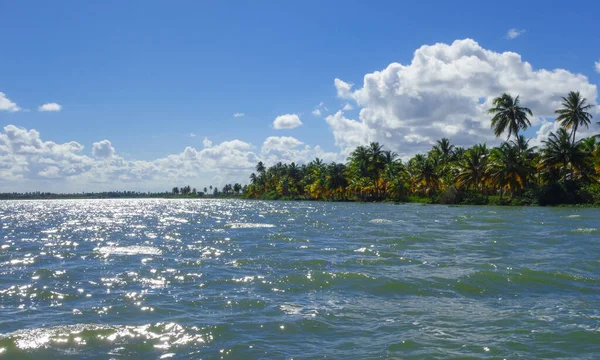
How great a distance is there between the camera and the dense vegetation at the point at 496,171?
7056cm

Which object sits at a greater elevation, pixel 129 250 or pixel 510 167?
pixel 510 167

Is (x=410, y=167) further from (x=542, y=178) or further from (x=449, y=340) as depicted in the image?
(x=449, y=340)

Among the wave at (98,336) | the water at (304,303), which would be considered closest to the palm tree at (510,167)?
the water at (304,303)

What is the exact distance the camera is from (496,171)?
245 feet

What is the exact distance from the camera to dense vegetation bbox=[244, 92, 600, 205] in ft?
232

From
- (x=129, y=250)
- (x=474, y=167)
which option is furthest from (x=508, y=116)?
(x=129, y=250)

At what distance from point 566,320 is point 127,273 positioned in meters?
12.3

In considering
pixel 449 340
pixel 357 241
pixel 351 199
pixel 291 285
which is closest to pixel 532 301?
pixel 449 340

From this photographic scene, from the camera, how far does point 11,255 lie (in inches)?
807

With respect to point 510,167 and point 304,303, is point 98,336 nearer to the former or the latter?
point 304,303

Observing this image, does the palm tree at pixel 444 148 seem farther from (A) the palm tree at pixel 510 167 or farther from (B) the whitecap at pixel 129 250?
(B) the whitecap at pixel 129 250

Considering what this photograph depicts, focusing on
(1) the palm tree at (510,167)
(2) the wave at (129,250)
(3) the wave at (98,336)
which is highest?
(1) the palm tree at (510,167)

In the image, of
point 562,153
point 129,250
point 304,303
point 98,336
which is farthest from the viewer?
point 562,153

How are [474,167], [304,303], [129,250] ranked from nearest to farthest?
[304,303]
[129,250]
[474,167]
